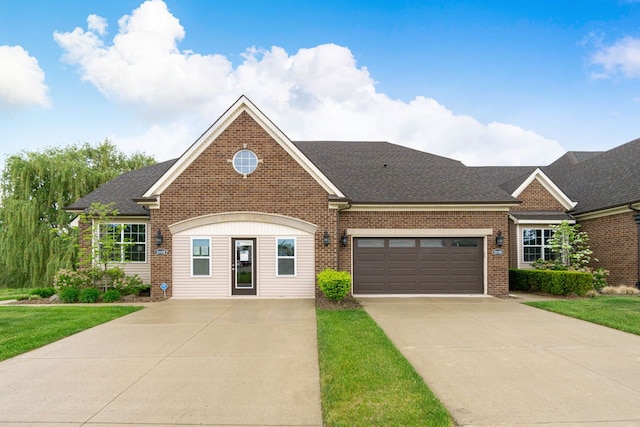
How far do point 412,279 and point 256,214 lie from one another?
6.48m

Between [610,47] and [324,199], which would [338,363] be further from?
[610,47]

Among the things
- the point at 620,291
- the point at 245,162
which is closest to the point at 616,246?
the point at 620,291

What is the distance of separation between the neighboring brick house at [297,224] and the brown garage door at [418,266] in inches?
1.5

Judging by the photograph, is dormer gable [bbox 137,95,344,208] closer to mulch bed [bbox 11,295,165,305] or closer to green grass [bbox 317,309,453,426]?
mulch bed [bbox 11,295,165,305]

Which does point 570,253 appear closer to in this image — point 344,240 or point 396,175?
point 396,175

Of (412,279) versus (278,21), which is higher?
(278,21)

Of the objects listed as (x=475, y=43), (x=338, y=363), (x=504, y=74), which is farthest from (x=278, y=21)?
(x=338, y=363)

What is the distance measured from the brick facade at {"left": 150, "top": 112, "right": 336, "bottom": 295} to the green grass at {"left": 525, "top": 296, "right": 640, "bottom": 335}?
722 centimetres

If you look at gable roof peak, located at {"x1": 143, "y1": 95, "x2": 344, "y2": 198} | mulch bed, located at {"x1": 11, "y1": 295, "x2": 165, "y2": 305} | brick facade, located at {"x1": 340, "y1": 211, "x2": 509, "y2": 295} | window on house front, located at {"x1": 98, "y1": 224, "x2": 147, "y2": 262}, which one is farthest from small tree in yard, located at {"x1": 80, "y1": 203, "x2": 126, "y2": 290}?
brick facade, located at {"x1": 340, "y1": 211, "x2": 509, "y2": 295}

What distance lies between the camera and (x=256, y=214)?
13.4 meters

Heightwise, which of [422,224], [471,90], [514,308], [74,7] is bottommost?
[514,308]

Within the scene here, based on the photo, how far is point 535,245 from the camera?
16.8 meters

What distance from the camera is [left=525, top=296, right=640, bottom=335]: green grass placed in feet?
29.4

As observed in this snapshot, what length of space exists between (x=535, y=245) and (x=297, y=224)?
36.4ft
